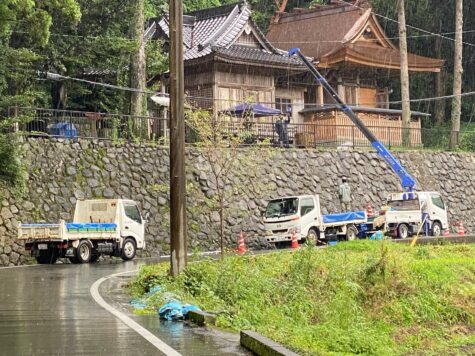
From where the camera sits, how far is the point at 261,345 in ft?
32.9

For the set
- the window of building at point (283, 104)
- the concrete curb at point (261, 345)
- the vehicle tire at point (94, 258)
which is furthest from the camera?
the window of building at point (283, 104)

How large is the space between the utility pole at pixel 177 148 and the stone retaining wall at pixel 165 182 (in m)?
13.7

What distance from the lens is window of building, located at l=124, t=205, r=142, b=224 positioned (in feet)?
99.5

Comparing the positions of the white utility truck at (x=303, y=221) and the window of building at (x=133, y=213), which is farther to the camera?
the white utility truck at (x=303, y=221)

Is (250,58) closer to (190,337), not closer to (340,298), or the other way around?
(340,298)

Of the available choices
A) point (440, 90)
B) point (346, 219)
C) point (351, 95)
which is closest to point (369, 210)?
point (346, 219)

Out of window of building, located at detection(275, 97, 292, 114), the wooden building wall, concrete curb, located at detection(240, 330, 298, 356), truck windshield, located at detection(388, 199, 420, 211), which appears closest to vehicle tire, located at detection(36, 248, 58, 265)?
truck windshield, located at detection(388, 199, 420, 211)

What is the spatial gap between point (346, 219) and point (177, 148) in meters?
18.2

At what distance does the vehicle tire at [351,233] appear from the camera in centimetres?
3488

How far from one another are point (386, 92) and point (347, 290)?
3637cm

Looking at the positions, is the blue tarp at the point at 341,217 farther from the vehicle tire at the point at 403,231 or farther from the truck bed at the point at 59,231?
the truck bed at the point at 59,231

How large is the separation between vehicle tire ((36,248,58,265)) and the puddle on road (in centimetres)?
1384

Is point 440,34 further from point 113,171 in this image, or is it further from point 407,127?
point 113,171

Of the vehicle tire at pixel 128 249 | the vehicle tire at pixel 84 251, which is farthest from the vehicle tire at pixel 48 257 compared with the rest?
the vehicle tire at pixel 128 249
